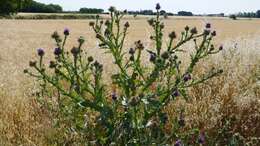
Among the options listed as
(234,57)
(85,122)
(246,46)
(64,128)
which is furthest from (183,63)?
(85,122)

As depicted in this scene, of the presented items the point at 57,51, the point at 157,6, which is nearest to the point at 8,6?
the point at 157,6

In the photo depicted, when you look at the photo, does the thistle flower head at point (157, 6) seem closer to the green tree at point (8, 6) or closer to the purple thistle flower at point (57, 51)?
the purple thistle flower at point (57, 51)

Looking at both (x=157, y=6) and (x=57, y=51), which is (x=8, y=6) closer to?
(x=157, y=6)

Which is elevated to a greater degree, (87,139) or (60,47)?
(60,47)

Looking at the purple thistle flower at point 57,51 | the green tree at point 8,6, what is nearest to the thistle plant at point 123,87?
the purple thistle flower at point 57,51

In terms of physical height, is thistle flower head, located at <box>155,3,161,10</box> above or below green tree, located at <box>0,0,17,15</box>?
above

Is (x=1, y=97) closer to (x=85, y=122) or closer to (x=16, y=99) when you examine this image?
(x=16, y=99)

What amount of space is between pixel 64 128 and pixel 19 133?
17.4 inches

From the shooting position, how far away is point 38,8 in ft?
245

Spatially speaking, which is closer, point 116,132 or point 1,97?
point 116,132

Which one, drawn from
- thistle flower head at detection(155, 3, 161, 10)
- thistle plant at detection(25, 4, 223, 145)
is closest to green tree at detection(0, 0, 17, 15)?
thistle flower head at detection(155, 3, 161, 10)

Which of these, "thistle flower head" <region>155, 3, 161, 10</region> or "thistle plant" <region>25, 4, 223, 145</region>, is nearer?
"thistle plant" <region>25, 4, 223, 145</region>

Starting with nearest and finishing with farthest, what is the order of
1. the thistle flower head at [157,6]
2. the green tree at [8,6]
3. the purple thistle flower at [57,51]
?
the purple thistle flower at [57,51]
the thistle flower head at [157,6]
the green tree at [8,6]

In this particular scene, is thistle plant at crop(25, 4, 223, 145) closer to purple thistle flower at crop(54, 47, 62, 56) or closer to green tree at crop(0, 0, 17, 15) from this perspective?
purple thistle flower at crop(54, 47, 62, 56)
